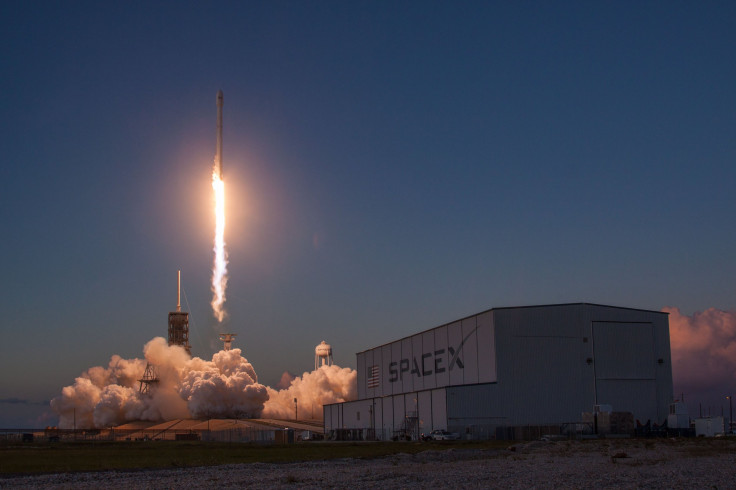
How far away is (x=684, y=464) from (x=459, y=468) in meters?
9.23

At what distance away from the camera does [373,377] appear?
323 ft

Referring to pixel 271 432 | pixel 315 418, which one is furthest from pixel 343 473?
pixel 315 418

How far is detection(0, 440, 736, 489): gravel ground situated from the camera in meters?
25.8

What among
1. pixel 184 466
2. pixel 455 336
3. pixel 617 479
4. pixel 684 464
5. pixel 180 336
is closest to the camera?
pixel 617 479

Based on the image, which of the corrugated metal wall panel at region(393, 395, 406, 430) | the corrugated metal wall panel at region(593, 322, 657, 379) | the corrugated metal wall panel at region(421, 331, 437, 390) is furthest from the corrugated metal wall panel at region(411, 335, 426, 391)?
the corrugated metal wall panel at region(593, 322, 657, 379)

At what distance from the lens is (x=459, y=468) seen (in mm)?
32375

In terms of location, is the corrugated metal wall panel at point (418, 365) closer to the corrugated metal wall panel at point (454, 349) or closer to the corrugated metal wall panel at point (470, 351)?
the corrugated metal wall panel at point (454, 349)

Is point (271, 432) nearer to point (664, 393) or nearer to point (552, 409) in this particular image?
point (552, 409)

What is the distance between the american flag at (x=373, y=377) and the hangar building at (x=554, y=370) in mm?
23308

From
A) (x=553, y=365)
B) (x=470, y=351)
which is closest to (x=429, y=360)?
(x=470, y=351)

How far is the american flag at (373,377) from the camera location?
9706 centimetres

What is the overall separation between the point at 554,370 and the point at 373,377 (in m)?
34.1

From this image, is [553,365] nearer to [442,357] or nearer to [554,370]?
[554,370]

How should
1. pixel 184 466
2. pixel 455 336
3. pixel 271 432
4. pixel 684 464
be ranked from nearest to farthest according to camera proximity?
1. pixel 684 464
2. pixel 184 466
3. pixel 455 336
4. pixel 271 432
